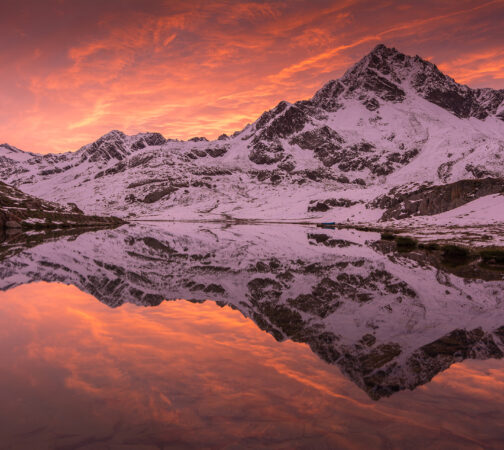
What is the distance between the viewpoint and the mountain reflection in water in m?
7.09

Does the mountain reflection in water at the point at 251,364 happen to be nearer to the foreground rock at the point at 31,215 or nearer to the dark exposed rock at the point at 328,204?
the foreground rock at the point at 31,215

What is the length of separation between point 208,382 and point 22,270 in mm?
24105

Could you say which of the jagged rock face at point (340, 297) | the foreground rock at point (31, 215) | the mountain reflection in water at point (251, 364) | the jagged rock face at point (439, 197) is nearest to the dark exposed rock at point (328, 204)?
the jagged rock face at point (439, 197)

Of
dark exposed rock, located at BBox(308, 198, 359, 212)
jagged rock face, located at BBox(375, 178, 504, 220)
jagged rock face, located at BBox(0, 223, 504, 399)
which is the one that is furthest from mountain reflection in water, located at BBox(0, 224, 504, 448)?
dark exposed rock, located at BBox(308, 198, 359, 212)

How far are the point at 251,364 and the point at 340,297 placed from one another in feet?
32.9

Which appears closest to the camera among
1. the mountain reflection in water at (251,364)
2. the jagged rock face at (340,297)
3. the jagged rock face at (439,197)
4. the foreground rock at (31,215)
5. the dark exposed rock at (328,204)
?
the mountain reflection in water at (251,364)

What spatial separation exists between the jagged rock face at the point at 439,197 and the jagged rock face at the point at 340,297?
6458 cm

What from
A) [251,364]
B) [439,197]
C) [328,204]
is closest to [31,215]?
[251,364]

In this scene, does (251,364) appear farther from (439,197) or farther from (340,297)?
(439,197)

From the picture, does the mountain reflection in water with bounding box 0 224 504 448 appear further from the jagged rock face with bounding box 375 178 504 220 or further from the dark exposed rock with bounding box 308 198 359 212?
the dark exposed rock with bounding box 308 198 359 212

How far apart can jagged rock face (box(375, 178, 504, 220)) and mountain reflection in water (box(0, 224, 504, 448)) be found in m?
77.3

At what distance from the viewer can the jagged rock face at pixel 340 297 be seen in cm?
1110

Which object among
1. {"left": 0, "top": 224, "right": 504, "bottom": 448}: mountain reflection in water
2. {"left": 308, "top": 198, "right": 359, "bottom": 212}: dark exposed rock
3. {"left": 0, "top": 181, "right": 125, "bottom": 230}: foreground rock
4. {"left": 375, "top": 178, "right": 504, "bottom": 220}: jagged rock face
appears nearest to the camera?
{"left": 0, "top": 224, "right": 504, "bottom": 448}: mountain reflection in water

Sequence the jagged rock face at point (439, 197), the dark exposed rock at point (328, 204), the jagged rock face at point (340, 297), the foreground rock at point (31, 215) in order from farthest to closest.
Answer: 1. the dark exposed rock at point (328, 204)
2. the jagged rock face at point (439, 197)
3. the foreground rock at point (31, 215)
4. the jagged rock face at point (340, 297)
